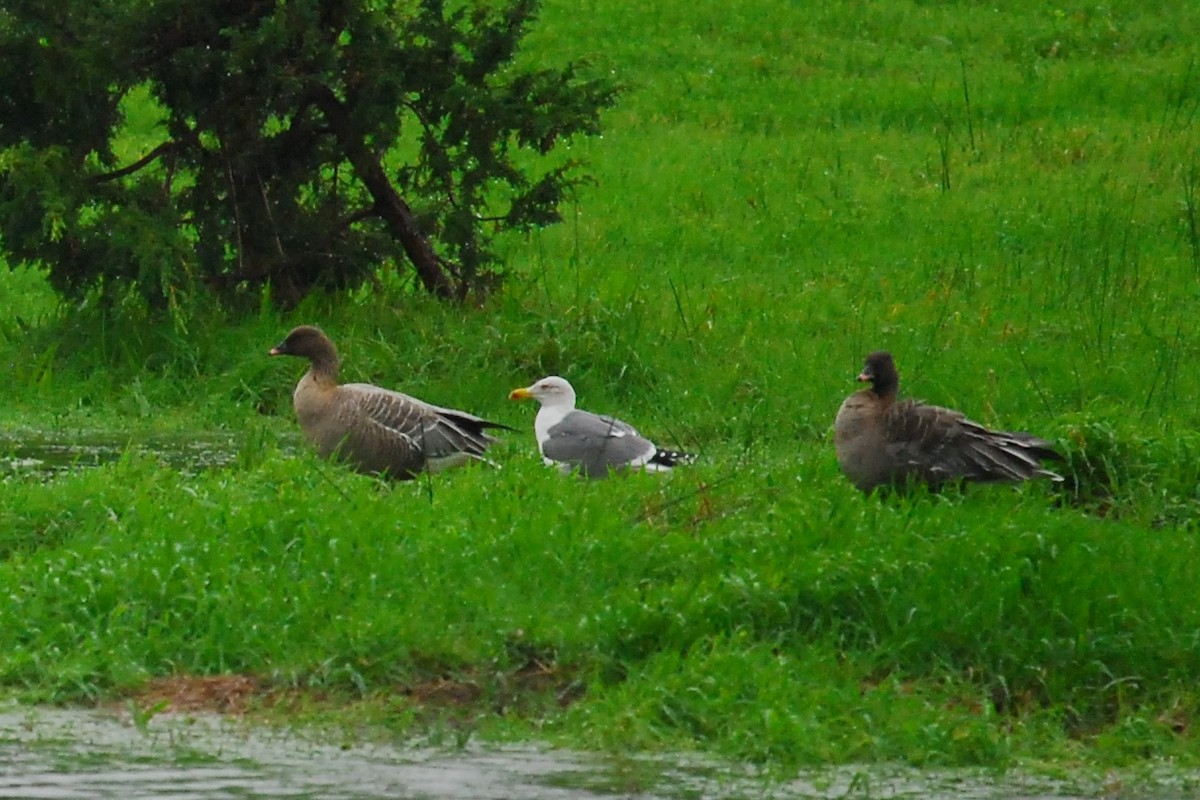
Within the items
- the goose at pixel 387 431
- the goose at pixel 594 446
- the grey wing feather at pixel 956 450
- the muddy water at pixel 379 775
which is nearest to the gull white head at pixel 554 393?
the goose at pixel 594 446

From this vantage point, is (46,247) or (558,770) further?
(46,247)

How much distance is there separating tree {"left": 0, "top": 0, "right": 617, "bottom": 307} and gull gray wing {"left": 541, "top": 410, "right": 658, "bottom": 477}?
10.2 ft

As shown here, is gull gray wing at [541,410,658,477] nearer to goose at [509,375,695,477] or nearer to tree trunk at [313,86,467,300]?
goose at [509,375,695,477]

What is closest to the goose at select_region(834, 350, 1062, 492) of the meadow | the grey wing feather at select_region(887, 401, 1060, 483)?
the grey wing feather at select_region(887, 401, 1060, 483)

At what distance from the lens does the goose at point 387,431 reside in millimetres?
10516

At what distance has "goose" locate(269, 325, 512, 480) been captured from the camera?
10.5m

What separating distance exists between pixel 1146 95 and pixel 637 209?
7291 millimetres

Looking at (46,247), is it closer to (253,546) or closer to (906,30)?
→ (253,546)

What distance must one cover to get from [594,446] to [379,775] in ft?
13.6

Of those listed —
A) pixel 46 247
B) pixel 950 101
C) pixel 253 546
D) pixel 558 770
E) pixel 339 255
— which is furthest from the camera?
pixel 950 101

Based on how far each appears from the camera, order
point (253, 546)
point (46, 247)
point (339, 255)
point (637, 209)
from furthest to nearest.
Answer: point (637, 209) → point (339, 255) → point (46, 247) → point (253, 546)

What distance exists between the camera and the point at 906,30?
2711cm

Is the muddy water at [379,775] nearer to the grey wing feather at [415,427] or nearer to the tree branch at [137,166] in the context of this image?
the grey wing feather at [415,427]

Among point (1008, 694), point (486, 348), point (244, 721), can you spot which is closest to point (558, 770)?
point (244, 721)
